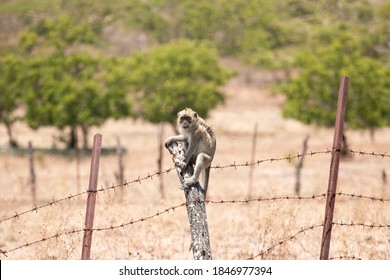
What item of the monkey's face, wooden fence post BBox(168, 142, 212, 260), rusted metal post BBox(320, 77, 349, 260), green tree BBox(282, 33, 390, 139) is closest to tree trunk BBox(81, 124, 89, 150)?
green tree BBox(282, 33, 390, 139)

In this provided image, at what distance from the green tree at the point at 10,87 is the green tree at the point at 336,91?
59.0 feet

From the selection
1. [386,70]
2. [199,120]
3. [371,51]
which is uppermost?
[371,51]

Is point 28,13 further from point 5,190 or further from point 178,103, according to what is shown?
point 5,190

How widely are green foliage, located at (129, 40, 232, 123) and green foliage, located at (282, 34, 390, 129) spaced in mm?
7543

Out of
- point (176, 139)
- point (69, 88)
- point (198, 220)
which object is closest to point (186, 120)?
point (176, 139)

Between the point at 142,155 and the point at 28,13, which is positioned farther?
the point at 28,13

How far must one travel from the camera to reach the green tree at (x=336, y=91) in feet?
147

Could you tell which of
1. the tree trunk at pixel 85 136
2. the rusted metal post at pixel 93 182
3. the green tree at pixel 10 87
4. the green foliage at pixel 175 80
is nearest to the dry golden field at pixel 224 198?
the rusted metal post at pixel 93 182

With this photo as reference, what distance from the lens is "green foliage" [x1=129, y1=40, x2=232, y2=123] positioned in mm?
50938

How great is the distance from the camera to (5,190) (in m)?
29.1

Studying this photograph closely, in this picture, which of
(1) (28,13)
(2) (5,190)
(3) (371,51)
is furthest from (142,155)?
(1) (28,13)

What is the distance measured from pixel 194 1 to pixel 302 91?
8058 centimetres
